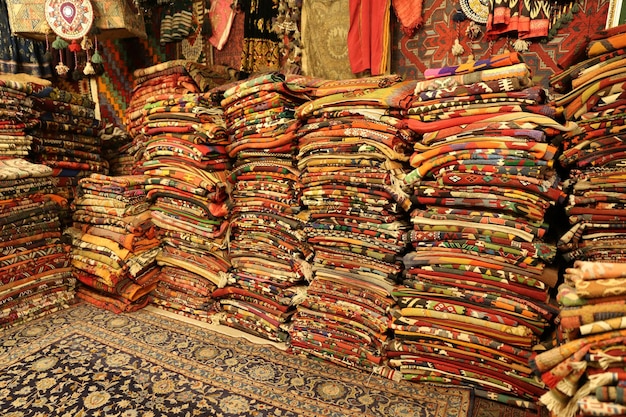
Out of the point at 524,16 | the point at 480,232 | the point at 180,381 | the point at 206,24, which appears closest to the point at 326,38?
the point at 206,24

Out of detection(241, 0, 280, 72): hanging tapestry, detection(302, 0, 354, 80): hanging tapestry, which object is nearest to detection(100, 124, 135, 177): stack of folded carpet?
detection(241, 0, 280, 72): hanging tapestry

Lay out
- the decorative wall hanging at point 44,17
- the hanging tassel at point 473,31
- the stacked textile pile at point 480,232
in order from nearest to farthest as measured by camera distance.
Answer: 1. the stacked textile pile at point 480,232
2. the hanging tassel at point 473,31
3. the decorative wall hanging at point 44,17

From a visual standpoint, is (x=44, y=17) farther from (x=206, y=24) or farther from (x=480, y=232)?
(x=480, y=232)

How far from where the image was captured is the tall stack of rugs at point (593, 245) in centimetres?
98

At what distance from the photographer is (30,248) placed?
260 cm

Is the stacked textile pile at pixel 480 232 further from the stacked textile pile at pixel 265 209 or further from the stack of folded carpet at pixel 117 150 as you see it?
the stack of folded carpet at pixel 117 150

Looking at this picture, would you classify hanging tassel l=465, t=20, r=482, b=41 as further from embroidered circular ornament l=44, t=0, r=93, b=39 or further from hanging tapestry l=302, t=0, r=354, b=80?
embroidered circular ornament l=44, t=0, r=93, b=39

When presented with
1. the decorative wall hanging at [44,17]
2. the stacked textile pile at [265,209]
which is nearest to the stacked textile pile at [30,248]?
the decorative wall hanging at [44,17]

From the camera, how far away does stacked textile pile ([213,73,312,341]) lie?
2168 millimetres

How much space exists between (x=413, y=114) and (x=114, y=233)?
6.85ft

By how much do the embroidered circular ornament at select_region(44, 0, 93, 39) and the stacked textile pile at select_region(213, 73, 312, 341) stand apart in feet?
4.43

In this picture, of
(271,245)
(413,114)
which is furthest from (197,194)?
(413,114)

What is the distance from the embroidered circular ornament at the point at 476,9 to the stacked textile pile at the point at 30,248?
2877 mm

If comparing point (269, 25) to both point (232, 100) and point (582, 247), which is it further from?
point (582, 247)
